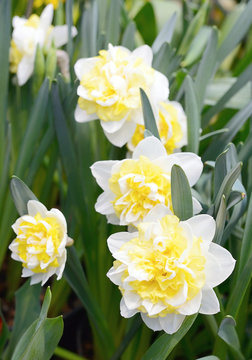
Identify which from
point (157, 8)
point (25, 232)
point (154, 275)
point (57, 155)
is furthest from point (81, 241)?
point (157, 8)

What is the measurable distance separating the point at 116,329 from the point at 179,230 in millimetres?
454

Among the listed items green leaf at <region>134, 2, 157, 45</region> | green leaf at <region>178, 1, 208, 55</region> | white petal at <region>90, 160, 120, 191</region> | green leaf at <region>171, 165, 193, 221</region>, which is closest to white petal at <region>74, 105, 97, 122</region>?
white petal at <region>90, 160, 120, 191</region>

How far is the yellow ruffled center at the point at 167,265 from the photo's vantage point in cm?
62

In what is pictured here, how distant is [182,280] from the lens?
620 millimetres

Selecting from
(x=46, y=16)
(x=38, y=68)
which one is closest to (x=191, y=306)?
(x=38, y=68)

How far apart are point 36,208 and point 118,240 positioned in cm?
13

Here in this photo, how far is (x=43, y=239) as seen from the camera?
0.72 meters

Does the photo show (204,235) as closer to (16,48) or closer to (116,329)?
(116,329)

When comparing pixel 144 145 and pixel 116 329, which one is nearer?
pixel 144 145

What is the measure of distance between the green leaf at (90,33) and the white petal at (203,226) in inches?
17.7

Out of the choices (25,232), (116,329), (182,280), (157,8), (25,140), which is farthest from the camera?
(157,8)

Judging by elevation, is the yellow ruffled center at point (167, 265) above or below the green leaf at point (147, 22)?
below

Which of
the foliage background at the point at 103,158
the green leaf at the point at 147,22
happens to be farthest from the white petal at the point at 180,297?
the green leaf at the point at 147,22

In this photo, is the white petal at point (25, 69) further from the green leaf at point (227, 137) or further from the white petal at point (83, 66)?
the green leaf at point (227, 137)
